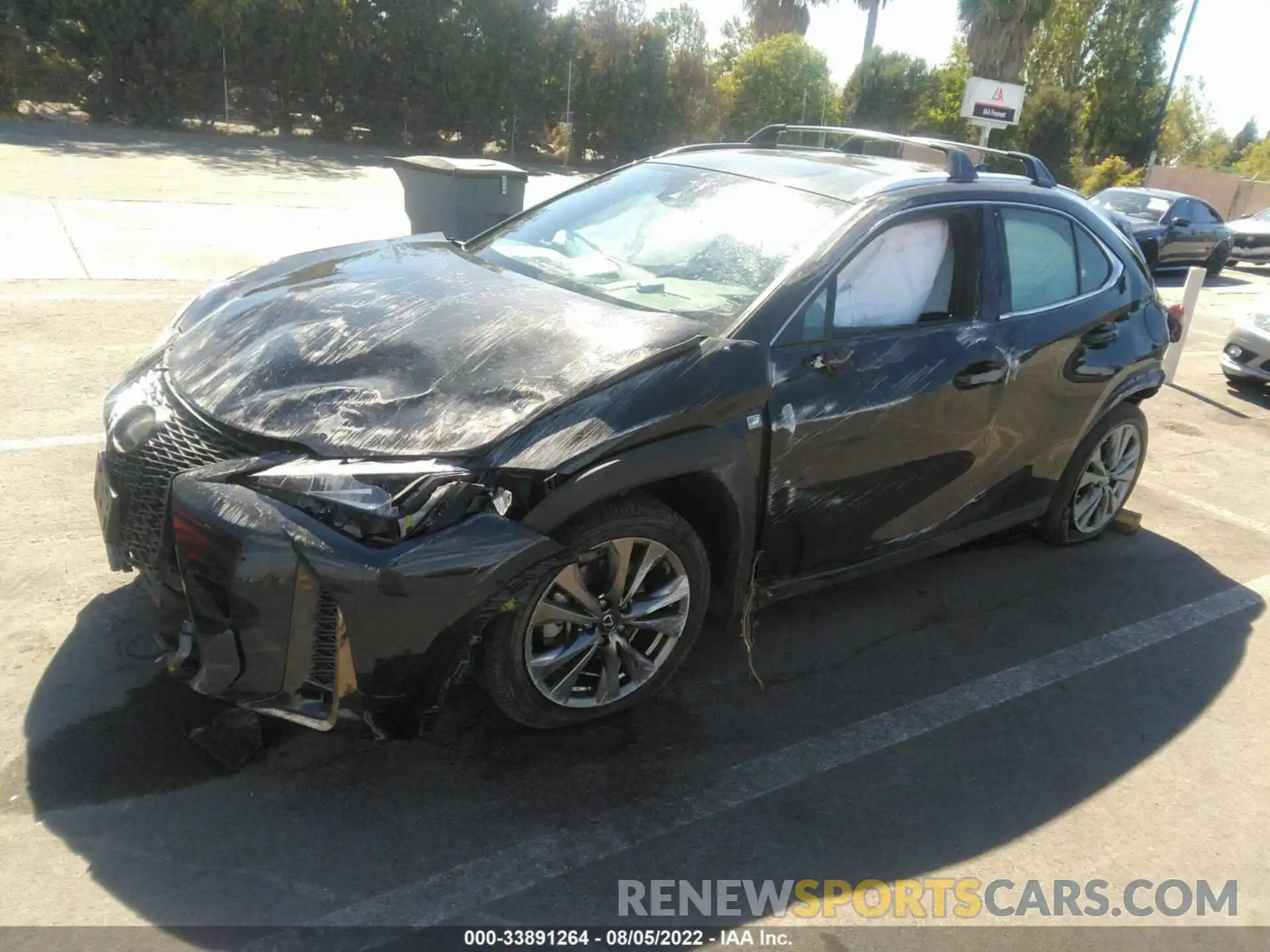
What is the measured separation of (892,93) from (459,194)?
82.3 ft

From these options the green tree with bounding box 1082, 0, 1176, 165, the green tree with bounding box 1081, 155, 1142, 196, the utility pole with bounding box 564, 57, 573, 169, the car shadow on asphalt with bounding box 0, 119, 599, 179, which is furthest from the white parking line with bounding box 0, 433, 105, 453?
the green tree with bounding box 1082, 0, 1176, 165

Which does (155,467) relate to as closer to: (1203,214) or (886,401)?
(886,401)

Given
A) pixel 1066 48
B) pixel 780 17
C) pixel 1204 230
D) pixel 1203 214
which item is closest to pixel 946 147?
pixel 1204 230

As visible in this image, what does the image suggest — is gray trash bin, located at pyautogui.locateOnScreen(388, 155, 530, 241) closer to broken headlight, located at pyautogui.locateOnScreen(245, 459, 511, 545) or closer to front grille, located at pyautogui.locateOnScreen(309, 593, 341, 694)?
broken headlight, located at pyautogui.locateOnScreen(245, 459, 511, 545)

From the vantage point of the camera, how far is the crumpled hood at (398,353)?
2.96 metres

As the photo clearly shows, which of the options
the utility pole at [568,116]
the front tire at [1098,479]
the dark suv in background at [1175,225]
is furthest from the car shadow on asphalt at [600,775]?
the utility pole at [568,116]

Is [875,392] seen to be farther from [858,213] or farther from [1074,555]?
[1074,555]

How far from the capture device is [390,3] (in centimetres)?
2217

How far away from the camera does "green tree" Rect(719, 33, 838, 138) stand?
27078 millimetres

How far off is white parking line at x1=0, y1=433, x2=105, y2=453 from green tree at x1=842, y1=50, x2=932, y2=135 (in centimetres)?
2885

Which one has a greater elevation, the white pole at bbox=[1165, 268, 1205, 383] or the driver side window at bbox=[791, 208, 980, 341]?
the driver side window at bbox=[791, 208, 980, 341]

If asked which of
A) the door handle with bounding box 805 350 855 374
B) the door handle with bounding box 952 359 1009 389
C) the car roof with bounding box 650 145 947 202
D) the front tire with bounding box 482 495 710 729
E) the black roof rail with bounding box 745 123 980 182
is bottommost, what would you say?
the front tire with bounding box 482 495 710 729

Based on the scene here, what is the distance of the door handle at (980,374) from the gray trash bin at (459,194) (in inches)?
226

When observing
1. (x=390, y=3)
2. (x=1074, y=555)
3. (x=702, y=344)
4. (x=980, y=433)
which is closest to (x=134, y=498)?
(x=702, y=344)
